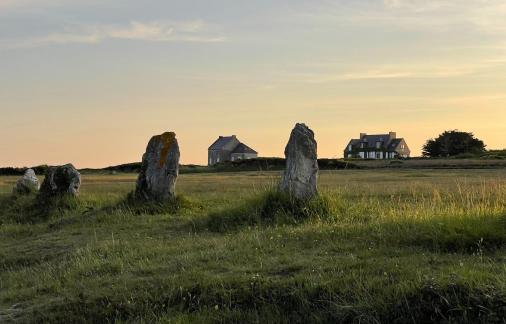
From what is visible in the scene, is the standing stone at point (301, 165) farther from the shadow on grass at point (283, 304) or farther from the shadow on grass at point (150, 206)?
the shadow on grass at point (283, 304)

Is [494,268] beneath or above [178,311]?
above

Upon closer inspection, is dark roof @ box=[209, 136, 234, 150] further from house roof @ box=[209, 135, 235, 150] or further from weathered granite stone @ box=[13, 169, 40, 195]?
weathered granite stone @ box=[13, 169, 40, 195]

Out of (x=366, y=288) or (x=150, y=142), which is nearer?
(x=366, y=288)

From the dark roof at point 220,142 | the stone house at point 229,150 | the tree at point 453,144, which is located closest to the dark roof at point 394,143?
the tree at point 453,144

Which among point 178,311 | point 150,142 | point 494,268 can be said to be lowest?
point 178,311

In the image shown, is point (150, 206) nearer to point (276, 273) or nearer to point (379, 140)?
point (276, 273)

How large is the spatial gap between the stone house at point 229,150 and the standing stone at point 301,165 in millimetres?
110894

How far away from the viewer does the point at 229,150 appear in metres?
129

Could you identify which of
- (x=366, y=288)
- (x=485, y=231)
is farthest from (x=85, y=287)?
(x=485, y=231)

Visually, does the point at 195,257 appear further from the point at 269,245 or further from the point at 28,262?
the point at 28,262

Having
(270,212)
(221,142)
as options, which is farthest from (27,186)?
(221,142)

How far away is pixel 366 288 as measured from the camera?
7148 mm

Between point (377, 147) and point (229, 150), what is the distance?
33446mm

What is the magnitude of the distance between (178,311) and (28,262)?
521 centimetres
